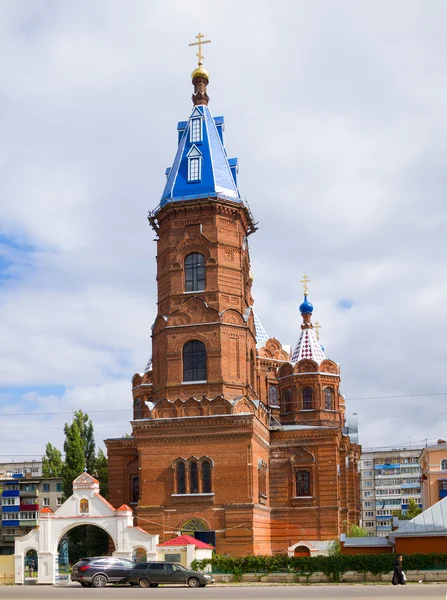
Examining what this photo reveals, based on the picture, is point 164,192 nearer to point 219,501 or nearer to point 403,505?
point 219,501

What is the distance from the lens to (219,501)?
1543 inches

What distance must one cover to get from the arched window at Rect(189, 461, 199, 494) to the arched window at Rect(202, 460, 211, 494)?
1.11 ft

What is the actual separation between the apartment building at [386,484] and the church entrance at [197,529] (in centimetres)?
6639

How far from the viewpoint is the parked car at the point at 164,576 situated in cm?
2952

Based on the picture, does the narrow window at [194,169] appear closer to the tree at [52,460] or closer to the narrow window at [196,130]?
the narrow window at [196,130]

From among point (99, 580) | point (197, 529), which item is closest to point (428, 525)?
point (197, 529)

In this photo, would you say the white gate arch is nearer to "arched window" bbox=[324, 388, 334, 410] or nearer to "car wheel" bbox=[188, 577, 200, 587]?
"car wheel" bbox=[188, 577, 200, 587]

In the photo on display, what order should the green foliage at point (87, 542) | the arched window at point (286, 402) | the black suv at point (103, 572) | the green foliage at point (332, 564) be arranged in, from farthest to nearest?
the arched window at point (286, 402) < the green foliage at point (87, 542) < the green foliage at point (332, 564) < the black suv at point (103, 572)

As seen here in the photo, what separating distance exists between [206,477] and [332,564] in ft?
31.9

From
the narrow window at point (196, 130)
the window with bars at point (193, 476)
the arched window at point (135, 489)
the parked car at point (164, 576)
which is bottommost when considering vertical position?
the parked car at point (164, 576)

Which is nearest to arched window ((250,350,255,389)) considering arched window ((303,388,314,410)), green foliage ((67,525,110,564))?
arched window ((303,388,314,410))

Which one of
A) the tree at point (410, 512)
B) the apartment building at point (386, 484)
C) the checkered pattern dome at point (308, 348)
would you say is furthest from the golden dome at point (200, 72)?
the apartment building at point (386, 484)

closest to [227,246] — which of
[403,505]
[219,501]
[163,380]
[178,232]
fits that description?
[178,232]

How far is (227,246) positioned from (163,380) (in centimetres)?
A: 780
